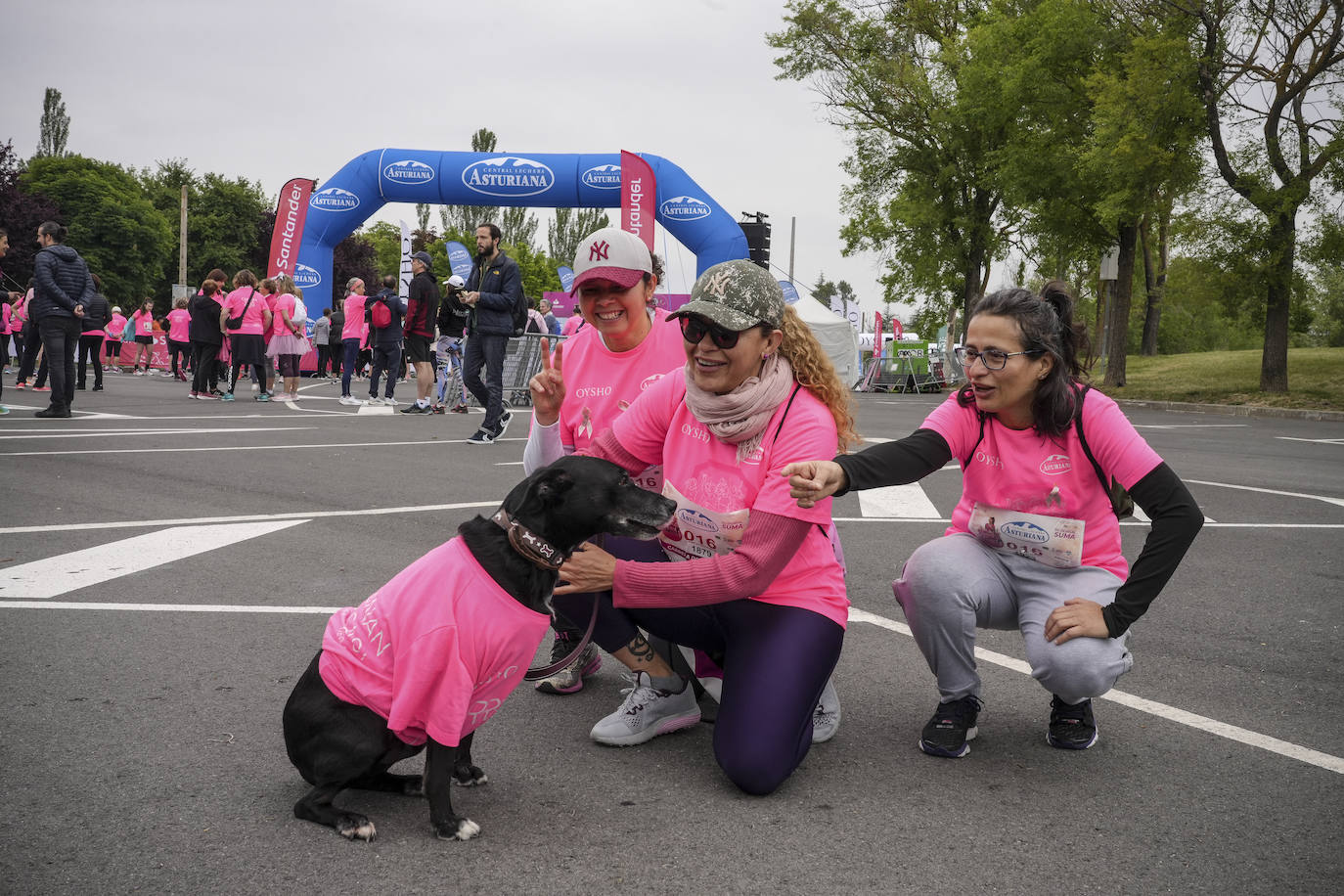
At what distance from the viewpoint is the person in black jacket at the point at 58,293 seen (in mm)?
11766

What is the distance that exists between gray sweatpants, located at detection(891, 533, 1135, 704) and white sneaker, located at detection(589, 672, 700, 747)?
2.76ft

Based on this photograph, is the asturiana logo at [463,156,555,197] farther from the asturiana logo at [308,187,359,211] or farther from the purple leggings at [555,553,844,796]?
the purple leggings at [555,553,844,796]

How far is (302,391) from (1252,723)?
843 inches

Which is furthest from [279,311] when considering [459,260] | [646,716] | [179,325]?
[646,716]

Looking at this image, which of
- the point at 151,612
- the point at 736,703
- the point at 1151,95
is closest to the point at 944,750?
the point at 736,703

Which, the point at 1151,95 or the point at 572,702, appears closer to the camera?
the point at 572,702

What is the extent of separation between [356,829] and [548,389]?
6.12ft

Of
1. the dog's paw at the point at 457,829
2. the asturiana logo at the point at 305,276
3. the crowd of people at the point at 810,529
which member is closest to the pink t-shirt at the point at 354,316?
the asturiana logo at the point at 305,276

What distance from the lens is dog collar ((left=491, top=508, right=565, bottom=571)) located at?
9.28 feet

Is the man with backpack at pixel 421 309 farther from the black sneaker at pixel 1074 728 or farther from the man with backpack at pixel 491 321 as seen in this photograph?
the black sneaker at pixel 1074 728

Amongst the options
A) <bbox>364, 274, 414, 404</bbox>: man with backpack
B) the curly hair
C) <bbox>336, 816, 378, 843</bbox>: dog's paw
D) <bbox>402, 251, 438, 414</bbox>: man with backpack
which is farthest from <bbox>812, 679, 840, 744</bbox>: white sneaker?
<bbox>364, 274, 414, 404</bbox>: man with backpack

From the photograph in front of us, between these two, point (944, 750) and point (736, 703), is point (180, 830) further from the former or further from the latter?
point (944, 750)

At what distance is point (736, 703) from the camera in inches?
128

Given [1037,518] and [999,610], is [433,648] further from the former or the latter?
[1037,518]
